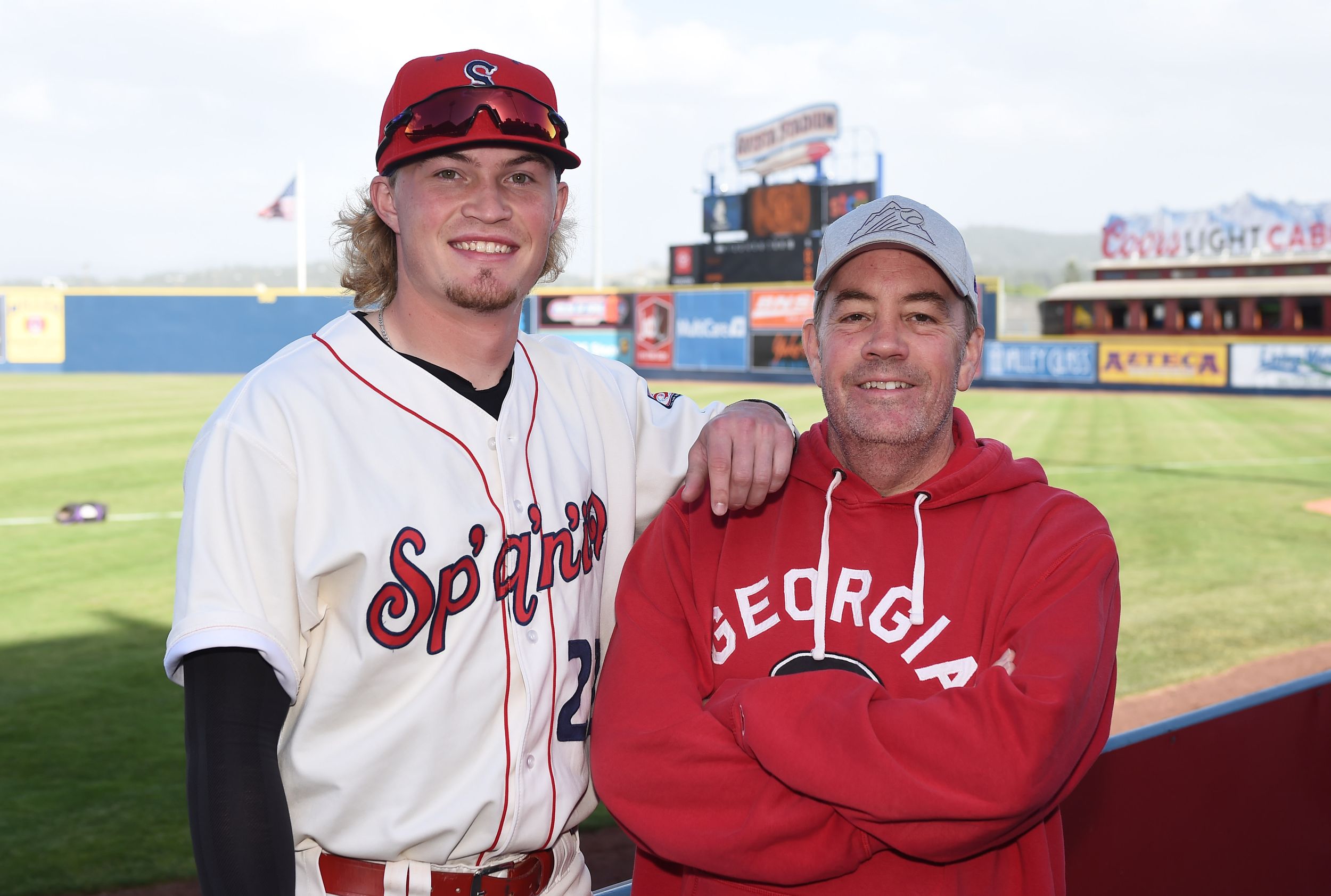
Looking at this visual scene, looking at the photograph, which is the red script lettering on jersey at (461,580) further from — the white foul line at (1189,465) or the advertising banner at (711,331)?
the advertising banner at (711,331)

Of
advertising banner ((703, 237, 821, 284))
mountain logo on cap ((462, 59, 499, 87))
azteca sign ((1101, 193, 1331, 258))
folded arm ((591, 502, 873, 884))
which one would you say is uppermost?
azteca sign ((1101, 193, 1331, 258))

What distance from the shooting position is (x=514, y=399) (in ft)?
6.85

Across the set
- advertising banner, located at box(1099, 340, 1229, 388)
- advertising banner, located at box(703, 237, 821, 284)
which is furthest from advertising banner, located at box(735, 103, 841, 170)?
advertising banner, located at box(1099, 340, 1229, 388)

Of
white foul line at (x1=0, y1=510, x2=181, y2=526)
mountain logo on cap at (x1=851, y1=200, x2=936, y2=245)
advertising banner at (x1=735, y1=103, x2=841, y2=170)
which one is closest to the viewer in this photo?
mountain logo on cap at (x1=851, y1=200, x2=936, y2=245)

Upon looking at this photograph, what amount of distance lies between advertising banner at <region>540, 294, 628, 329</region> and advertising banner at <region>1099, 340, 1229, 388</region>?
13921 millimetres

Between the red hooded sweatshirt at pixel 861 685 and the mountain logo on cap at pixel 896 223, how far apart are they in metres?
0.42

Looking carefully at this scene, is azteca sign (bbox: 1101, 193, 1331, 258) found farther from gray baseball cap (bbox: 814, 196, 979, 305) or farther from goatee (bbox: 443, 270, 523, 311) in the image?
goatee (bbox: 443, 270, 523, 311)

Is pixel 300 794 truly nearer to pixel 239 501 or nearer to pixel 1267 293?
pixel 239 501

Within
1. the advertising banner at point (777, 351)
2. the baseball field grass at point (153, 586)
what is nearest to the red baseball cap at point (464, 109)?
the baseball field grass at point (153, 586)

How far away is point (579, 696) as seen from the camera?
2062 millimetres

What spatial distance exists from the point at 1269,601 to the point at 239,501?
801cm

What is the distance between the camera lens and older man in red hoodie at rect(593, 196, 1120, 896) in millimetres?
1625

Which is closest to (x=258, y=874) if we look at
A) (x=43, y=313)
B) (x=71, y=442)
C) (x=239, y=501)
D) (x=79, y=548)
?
(x=239, y=501)

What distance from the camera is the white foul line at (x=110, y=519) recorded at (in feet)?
33.2
